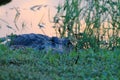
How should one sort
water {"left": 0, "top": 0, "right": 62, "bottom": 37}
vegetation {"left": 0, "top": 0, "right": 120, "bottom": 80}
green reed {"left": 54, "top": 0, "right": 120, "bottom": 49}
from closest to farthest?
vegetation {"left": 0, "top": 0, "right": 120, "bottom": 80}, green reed {"left": 54, "top": 0, "right": 120, "bottom": 49}, water {"left": 0, "top": 0, "right": 62, "bottom": 37}

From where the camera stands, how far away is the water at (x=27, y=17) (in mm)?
8188

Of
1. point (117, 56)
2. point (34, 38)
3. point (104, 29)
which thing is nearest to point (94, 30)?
point (104, 29)

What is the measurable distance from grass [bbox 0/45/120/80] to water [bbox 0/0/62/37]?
2.08m

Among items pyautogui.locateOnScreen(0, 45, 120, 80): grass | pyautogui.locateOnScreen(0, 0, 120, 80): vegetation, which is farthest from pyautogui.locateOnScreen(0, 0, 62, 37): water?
pyautogui.locateOnScreen(0, 45, 120, 80): grass

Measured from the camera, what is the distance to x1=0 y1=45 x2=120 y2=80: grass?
15.7 feet

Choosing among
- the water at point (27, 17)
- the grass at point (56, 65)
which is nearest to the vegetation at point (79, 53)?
the grass at point (56, 65)

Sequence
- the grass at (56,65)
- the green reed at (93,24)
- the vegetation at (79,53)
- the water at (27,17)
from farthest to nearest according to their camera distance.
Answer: the water at (27,17)
the green reed at (93,24)
the vegetation at (79,53)
the grass at (56,65)

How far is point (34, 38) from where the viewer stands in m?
7.20

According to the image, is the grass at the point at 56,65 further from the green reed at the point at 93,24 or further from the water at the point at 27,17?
the water at the point at 27,17

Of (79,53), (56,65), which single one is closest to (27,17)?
(79,53)

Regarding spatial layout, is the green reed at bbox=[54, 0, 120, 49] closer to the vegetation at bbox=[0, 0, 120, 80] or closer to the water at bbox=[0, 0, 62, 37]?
the vegetation at bbox=[0, 0, 120, 80]

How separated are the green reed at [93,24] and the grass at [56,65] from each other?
108 cm

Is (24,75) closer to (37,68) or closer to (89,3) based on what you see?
(37,68)

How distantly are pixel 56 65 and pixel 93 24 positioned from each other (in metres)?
2.21
